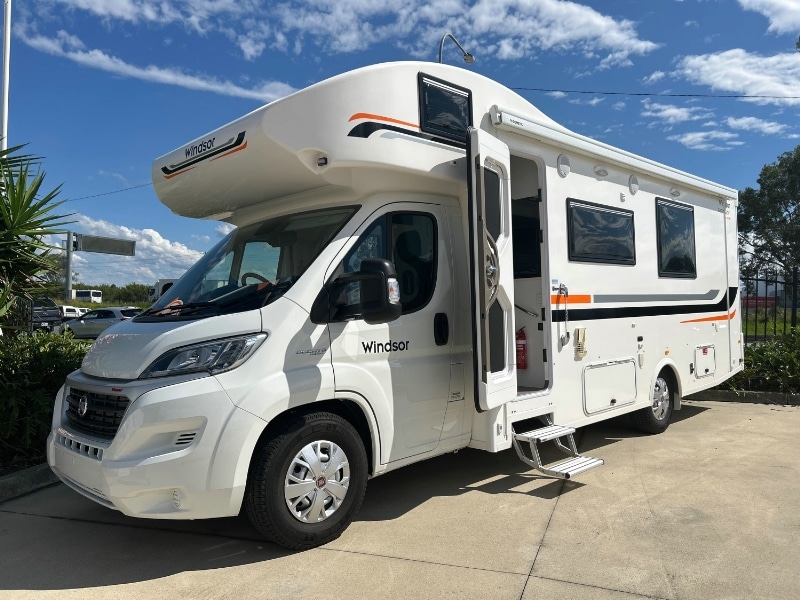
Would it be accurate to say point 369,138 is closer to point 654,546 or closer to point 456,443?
point 456,443

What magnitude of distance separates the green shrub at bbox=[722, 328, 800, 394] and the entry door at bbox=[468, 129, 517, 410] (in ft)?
19.5

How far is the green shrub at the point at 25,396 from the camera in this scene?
18.5 feet

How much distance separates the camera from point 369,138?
4.18 m

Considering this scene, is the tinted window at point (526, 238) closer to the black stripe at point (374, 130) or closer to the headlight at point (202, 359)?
the black stripe at point (374, 130)

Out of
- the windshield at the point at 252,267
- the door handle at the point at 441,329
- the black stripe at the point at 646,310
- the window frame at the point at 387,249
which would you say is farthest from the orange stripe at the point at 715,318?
the windshield at the point at 252,267

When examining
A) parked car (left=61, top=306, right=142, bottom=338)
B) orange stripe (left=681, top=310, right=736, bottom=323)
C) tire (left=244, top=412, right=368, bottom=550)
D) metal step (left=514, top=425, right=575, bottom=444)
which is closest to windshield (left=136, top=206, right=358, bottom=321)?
tire (left=244, top=412, right=368, bottom=550)

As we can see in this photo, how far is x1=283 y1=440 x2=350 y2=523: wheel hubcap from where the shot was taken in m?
3.78

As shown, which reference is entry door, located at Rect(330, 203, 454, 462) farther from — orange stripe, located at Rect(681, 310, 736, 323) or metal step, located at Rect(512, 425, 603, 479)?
orange stripe, located at Rect(681, 310, 736, 323)

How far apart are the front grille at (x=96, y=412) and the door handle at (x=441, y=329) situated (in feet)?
6.99

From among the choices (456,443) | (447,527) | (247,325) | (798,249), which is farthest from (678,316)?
(798,249)

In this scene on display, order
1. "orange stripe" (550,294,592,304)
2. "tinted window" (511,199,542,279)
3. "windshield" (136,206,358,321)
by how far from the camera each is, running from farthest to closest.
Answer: "tinted window" (511,199,542,279) < "orange stripe" (550,294,592,304) < "windshield" (136,206,358,321)

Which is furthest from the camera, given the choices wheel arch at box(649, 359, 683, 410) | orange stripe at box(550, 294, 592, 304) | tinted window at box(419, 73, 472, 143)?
wheel arch at box(649, 359, 683, 410)

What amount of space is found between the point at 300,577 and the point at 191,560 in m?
0.79

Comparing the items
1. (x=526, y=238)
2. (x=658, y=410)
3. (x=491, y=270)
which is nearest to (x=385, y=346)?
(x=491, y=270)
